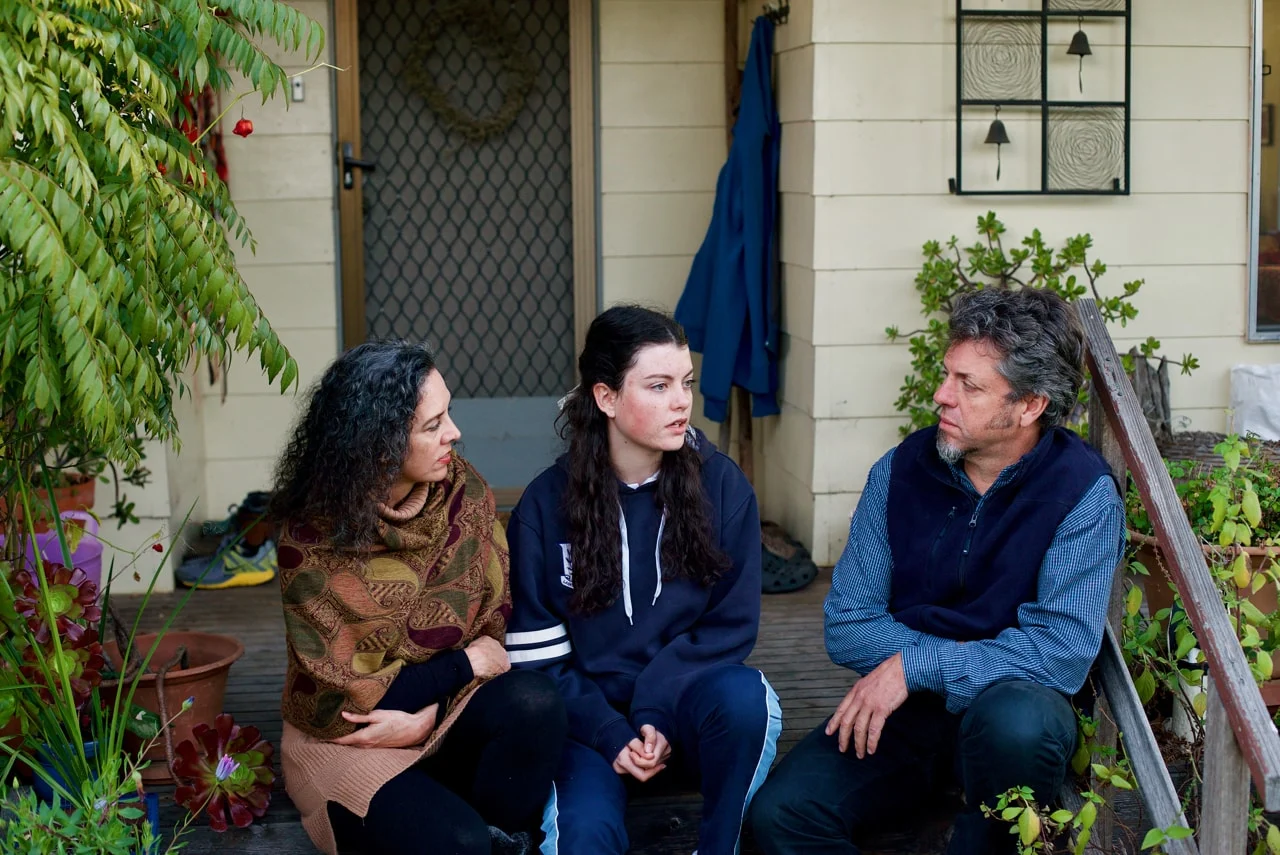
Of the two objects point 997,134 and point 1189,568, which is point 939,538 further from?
point 997,134

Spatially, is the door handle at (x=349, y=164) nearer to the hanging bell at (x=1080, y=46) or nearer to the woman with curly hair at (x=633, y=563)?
the hanging bell at (x=1080, y=46)

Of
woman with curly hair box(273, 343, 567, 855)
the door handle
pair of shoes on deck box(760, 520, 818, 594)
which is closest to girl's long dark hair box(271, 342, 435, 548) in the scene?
woman with curly hair box(273, 343, 567, 855)

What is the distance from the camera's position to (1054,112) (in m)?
4.61

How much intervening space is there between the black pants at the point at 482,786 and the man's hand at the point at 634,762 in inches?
5.3

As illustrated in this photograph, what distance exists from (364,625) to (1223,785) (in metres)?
1.51

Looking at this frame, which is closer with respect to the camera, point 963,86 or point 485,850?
point 485,850

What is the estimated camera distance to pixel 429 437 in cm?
269

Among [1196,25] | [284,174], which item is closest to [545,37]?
[284,174]

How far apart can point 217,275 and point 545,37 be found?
3.16 meters

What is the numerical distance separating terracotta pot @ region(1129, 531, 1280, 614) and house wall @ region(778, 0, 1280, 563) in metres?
1.70

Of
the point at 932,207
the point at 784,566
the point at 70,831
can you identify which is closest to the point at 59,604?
the point at 70,831

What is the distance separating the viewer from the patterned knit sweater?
8.67ft

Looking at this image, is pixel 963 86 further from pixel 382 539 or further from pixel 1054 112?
pixel 382 539

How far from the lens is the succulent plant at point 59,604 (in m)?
2.75
